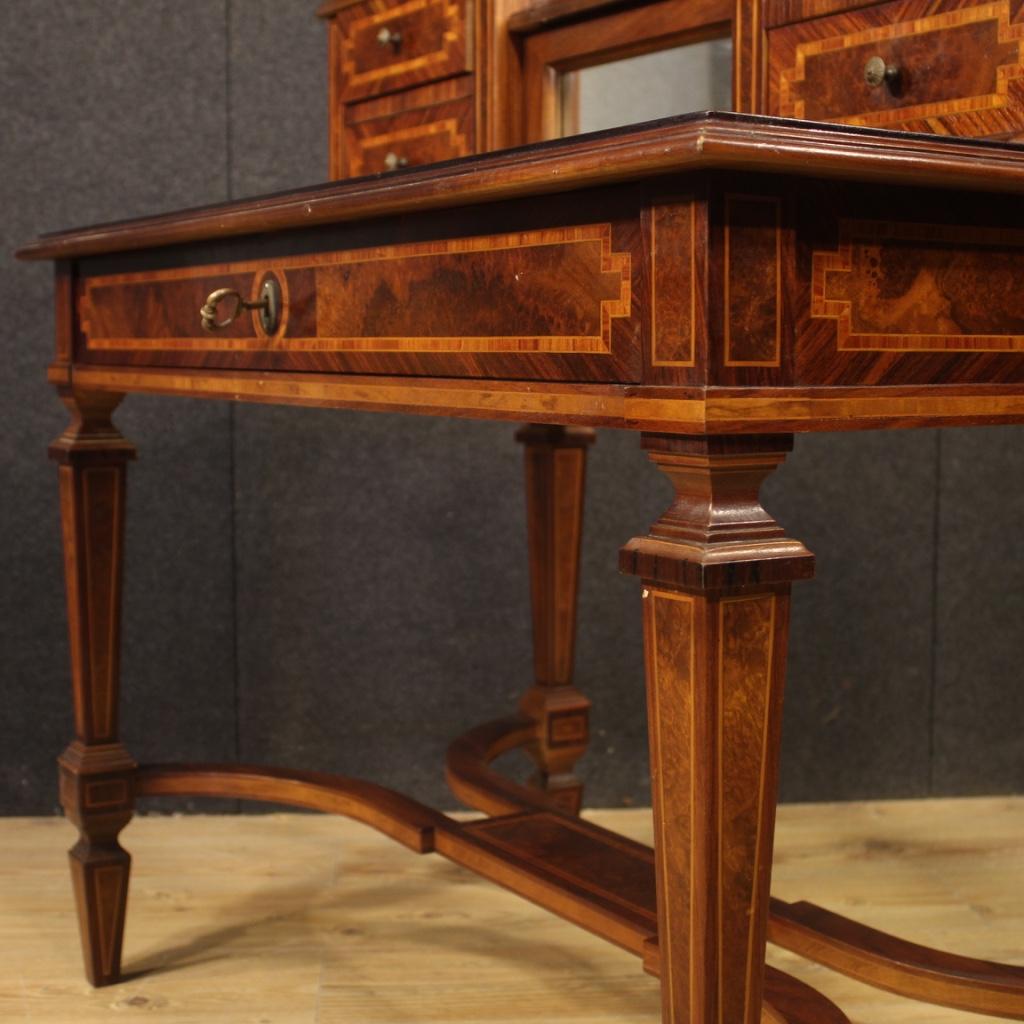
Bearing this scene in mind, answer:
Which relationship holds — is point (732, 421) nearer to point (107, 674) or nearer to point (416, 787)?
point (107, 674)

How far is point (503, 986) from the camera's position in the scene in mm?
2340

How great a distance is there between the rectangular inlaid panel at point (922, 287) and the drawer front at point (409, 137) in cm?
96

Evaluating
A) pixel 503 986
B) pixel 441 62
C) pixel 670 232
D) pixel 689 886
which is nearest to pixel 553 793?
pixel 503 986

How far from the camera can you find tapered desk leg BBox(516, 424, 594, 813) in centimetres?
263

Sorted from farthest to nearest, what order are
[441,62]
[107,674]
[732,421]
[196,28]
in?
[196,28] < [107,674] < [441,62] < [732,421]

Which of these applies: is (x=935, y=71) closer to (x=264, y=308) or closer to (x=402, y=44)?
(x=264, y=308)

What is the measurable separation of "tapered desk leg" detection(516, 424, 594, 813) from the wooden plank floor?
0.86 ft

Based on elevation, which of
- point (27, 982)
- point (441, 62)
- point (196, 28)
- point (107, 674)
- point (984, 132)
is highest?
point (196, 28)

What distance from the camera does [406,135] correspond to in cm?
225

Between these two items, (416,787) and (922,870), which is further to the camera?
(416,787)

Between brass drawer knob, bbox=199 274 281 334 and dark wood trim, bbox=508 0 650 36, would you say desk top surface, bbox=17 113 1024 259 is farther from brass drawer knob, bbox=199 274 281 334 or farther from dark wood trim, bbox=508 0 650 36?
dark wood trim, bbox=508 0 650 36

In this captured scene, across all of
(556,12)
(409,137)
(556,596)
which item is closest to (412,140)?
(409,137)

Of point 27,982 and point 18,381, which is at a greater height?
point 18,381

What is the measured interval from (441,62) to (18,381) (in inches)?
53.2
